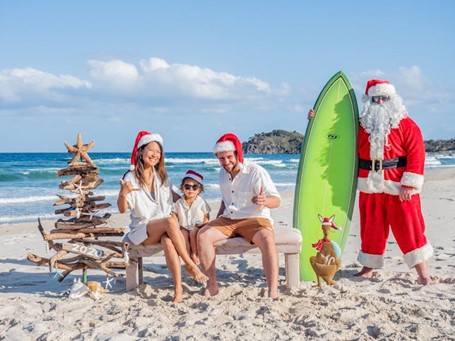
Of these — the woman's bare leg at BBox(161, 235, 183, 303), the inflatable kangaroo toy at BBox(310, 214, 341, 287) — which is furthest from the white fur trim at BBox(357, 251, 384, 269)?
the woman's bare leg at BBox(161, 235, 183, 303)

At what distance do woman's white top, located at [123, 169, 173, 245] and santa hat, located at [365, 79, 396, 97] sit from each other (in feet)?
6.41

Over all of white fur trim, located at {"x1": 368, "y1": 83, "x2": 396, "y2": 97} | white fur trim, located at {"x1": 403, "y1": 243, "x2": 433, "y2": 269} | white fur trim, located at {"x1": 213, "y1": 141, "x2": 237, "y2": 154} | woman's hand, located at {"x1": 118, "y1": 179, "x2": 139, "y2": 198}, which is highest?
white fur trim, located at {"x1": 368, "y1": 83, "x2": 396, "y2": 97}

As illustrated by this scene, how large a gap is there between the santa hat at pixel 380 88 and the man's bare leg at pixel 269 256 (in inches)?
63.6

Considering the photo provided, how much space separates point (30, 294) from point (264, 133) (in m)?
67.2

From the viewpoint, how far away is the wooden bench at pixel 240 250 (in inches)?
171

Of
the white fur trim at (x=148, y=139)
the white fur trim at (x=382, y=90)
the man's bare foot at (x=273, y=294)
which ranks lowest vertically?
the man's bare foot at (x=273, y=294)

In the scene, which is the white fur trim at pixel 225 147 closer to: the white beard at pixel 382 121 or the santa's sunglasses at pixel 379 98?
the white beard at pixel 382 121

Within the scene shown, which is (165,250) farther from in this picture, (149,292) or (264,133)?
(264,133)

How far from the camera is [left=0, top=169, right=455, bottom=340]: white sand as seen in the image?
340 cm

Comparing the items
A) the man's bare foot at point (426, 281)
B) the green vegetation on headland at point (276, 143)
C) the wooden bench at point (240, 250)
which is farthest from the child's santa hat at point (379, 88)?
the green vegetation on headland at point (276, 143)

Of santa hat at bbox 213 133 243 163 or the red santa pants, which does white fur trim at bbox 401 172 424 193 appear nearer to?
the red santa pants

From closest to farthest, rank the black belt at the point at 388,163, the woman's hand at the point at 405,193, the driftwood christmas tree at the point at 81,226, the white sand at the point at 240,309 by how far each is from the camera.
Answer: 1. the white sand at the point at 240,309
2. the driftwood christmas tree at the point at 81,226
3. the woman's hand at the point at 405,193
4. the black belt at the point at 388,163

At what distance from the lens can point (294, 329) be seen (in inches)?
135

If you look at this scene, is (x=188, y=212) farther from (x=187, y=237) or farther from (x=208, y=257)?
(x=208, y=257)
